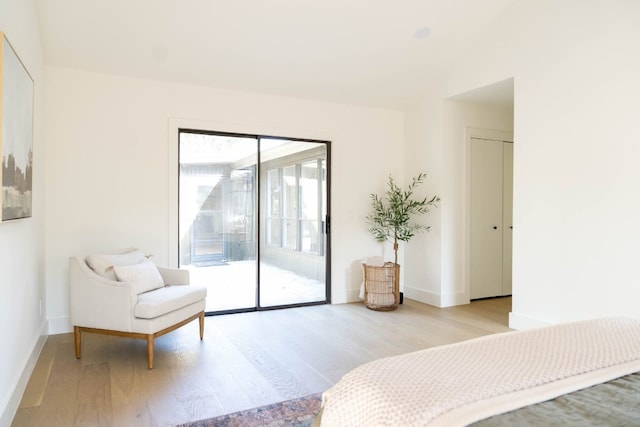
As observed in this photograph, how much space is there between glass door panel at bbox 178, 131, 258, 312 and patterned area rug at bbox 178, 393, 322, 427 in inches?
89.4

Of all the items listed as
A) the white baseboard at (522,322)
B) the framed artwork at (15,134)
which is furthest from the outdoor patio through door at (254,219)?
the white baseboard at (522,322)

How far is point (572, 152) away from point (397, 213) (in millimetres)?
1980

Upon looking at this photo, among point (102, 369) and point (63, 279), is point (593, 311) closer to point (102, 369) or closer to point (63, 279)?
point (102, 369)

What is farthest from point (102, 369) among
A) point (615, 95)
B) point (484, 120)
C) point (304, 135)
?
point (484, 120)

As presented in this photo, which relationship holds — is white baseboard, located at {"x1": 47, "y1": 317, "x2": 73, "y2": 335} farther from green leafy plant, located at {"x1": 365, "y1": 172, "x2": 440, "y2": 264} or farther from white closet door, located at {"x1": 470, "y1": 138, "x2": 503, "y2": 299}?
white closet door, located at {"x1": 470, "y1": 138, "x2": 503, "y2": 299}

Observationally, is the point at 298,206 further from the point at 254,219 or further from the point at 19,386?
the point at 19,386

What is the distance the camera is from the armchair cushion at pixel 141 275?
327cm

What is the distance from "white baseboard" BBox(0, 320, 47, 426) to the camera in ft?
7.14

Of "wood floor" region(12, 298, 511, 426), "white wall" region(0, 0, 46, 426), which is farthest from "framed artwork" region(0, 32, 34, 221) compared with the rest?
"wood floor" region(12, 298, 511, 426)

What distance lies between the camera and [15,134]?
232 cm

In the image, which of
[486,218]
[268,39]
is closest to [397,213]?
[486,218]

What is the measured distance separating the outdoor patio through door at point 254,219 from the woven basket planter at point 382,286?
59 centimetres

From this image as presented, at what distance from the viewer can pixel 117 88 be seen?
3990mm

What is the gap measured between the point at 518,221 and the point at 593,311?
99 centimetres
